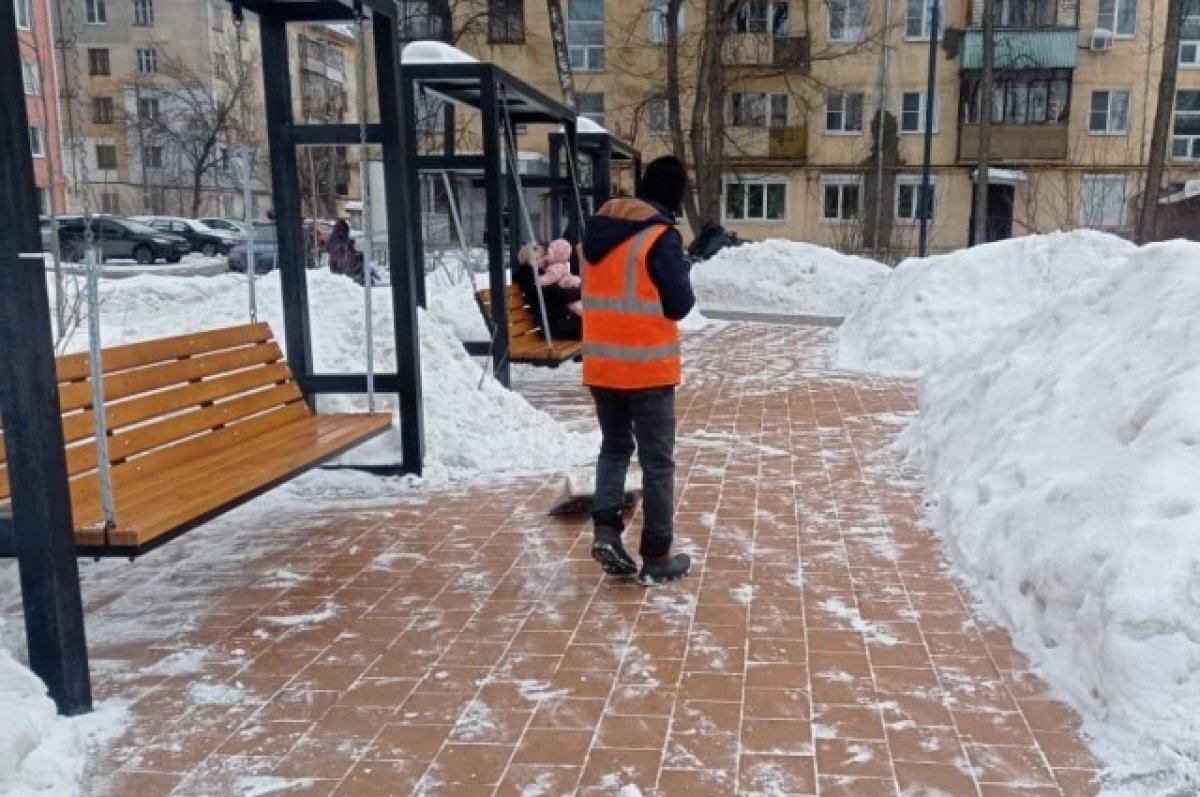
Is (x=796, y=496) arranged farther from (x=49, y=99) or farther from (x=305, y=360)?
(x=49, y=99)

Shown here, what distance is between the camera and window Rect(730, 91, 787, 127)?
36719 mm

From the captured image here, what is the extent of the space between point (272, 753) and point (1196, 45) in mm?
42520

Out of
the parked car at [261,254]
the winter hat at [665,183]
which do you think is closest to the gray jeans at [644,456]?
the winter hat at [665,183]

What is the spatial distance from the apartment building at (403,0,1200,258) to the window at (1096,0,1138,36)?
1.9 inches

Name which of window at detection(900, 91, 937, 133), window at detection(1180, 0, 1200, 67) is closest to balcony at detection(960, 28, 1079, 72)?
window at detection(900, 91, 937, 133)

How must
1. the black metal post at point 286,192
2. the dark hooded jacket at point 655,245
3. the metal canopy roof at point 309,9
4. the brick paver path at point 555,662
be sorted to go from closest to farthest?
the brick paver path at point 555,662
the dark hooded jacket at point 655,245
the metal canopy roof at point 309,9
the black metal post at point 286,192

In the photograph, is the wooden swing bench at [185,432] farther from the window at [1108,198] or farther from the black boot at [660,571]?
the window at [1108,198]

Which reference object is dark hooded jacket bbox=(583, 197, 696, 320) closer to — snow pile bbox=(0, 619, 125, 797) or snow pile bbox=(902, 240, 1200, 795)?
snow pile bbox=(902, 240, 1200, 795)

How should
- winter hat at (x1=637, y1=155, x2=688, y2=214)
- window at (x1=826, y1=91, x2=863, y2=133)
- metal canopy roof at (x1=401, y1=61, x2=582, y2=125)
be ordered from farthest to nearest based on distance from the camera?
1. window at (x1=826, y1=91, x2=863, y2=133)
2. metal canopy roof at (x1=401, y1=61, x2=582, y2=125)
3. winter hat at (x1=637, y1=155, x2=688, y2=214)

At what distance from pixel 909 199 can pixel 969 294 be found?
27.8 meters

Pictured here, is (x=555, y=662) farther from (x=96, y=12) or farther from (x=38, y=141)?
(x=96, y=12)

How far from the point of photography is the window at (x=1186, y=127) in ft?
122

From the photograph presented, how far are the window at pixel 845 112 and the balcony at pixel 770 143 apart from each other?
1327mm

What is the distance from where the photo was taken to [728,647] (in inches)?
150
